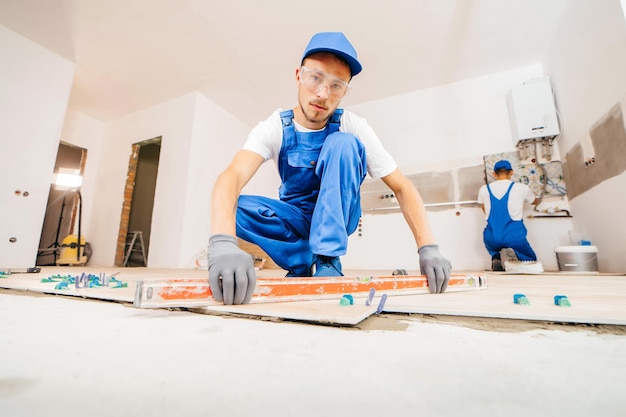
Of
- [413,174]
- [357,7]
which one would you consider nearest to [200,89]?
[357,7]

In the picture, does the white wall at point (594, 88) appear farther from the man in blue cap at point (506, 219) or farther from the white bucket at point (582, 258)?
the man in blue cap at point (506, 219)

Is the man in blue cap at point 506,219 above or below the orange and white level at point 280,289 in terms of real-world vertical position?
above

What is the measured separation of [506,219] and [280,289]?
10.5ft

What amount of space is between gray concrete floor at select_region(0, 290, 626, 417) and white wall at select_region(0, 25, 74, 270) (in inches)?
141

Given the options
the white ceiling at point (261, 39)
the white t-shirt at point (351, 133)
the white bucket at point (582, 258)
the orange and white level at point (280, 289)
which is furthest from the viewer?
the white ceiling at point (261, 39)

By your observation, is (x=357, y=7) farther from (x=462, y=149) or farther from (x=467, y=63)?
(x=462, y=149)

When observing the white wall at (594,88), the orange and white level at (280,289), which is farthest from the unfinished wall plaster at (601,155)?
the orange and white level at (280,289)

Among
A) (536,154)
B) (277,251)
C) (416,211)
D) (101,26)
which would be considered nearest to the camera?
(416,211)

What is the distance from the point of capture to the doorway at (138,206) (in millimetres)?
4355

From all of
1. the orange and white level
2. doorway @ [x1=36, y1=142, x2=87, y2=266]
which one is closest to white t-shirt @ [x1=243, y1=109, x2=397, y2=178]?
the orange and white level

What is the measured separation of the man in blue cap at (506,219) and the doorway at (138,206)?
468cm

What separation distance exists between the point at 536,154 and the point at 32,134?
5860 millimetres

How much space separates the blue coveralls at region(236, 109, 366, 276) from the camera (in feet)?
3.89

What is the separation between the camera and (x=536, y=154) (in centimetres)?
350
